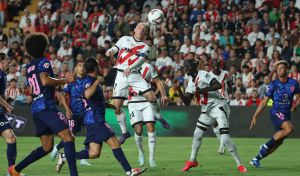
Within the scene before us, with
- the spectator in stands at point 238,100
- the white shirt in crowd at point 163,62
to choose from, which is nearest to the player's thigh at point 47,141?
the spectator in stands at point 238,100

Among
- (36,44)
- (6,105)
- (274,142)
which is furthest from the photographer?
(274,142)

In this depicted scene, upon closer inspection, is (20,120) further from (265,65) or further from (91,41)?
(265,65)

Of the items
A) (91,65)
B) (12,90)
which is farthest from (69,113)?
(12,90)

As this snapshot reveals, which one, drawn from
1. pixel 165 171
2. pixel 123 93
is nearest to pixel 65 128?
pixel 165 171

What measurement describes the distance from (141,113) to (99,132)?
389 cm

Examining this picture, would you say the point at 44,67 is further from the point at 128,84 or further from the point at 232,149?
the point at 128,84

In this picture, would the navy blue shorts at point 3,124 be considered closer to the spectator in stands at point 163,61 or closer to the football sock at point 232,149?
the football sock at point 232,149

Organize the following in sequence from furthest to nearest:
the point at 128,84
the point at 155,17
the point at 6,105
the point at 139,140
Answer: the point at 155,17 < the point at 128,84 < the point at 139,140 < the point at 6,105

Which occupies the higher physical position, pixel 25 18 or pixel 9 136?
pixel 25 18

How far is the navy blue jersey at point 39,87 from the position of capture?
1289cm

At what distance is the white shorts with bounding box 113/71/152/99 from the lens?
17.2m

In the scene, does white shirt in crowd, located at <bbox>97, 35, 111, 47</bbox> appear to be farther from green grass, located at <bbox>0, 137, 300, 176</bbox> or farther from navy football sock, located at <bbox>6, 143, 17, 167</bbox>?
navy football sock, located at <bbox>6, 143, 17, 167</bbox>

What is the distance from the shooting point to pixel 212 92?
632 inches

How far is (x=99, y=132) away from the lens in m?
13.6
